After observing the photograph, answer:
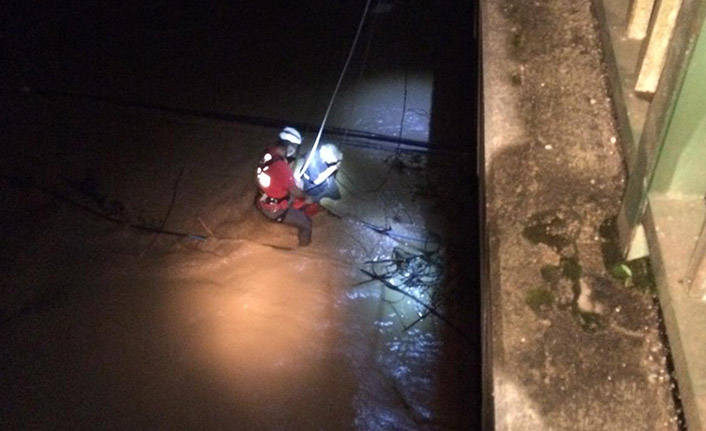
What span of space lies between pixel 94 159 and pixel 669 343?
5842 millimetres

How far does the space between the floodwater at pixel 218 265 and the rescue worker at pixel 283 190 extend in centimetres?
19

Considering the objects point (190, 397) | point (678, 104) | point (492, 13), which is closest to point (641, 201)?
point (678, 104)

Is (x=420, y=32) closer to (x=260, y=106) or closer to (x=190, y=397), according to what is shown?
(x=260, y=106)

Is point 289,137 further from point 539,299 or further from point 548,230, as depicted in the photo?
point 539,299

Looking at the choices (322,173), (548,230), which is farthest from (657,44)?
(322,173)

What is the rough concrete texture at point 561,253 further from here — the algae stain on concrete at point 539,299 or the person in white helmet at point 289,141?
the person in white helmet at point 289,141

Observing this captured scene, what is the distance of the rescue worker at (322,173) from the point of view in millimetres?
5469

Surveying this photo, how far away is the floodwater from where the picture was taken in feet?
15.0

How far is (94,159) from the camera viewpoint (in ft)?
20.2

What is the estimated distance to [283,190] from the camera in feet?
17.0

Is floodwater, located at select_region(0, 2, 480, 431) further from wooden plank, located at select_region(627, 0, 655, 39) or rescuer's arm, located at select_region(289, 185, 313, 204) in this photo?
wooden plank, located at select_region(627, 0, 655, 39)

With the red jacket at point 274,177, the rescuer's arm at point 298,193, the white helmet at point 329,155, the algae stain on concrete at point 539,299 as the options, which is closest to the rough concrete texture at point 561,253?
the algae stain on concrete at point 539,299

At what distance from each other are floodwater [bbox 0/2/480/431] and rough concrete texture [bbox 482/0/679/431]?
108 inches

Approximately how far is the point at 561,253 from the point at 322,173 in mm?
3665
